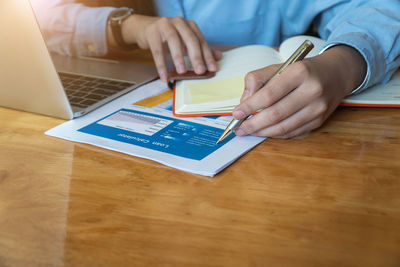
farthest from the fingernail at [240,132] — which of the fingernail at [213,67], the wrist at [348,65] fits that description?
the fingernail at [213,67]

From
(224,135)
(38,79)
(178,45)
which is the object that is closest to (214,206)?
(224,135)

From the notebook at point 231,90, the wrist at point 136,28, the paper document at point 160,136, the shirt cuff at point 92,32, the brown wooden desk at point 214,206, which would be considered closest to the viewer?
the brown wooden desk at point 214,206

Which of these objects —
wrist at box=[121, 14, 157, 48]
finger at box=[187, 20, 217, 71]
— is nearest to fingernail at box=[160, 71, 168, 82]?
finger at box=[187, 20, 217, 71]

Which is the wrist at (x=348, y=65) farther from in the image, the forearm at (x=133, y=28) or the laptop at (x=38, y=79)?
the forearm at (x=133, y=28)

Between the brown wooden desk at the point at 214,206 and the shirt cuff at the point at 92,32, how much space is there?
0.62m

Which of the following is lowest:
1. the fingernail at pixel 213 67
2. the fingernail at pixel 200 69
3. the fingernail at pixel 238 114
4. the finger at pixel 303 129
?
the finger at pixel 303 129

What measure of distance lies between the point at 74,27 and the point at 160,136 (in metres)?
0.77

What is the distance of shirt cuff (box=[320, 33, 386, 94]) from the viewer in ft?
2.30

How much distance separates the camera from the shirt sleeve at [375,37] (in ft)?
2.34

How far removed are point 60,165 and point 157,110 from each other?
0.23m

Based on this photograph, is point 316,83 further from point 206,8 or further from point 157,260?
point 206,8

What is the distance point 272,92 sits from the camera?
1.90 feet

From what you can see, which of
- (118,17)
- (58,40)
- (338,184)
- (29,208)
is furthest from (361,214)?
A: (58,40)

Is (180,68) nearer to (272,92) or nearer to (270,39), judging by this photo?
(272,92)
